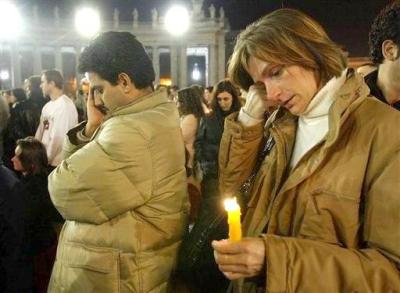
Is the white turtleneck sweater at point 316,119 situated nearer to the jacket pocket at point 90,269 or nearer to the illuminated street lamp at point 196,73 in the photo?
the jacket pocket at point 90,269

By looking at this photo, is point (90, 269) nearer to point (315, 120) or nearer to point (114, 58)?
point (114, 58)

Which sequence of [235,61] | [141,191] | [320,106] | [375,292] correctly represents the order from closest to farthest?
[375,292] < [320,106] < [235,61] < [141,191]

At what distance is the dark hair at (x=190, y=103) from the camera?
6965 mm

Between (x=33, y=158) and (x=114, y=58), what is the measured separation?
221 centimetres

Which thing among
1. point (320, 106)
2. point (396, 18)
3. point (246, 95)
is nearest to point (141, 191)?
point (246, 95)

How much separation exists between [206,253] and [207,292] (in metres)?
0.19

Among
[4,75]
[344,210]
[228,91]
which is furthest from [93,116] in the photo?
[4,75]

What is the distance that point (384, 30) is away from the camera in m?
2.29

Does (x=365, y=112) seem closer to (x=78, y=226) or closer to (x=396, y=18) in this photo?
(x=396, y=18)

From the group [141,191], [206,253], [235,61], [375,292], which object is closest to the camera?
[375,292]

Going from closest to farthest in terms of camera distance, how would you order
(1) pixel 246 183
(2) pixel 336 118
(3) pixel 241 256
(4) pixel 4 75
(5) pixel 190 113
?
(3) pixel 241 256 → (2) pixel 336 118 → (1) pixel 246 183 → (5) pixel 190 113 → (4) pixel 4 75

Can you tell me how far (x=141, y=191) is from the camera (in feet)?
7.53

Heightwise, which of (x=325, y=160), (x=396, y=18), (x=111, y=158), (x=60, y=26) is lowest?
(x=111, y=158)

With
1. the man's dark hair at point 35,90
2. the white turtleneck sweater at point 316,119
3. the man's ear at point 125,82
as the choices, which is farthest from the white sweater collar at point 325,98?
the man's dark hair at point 35,90
